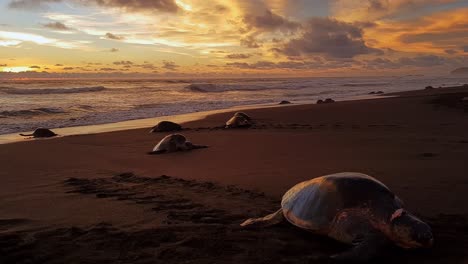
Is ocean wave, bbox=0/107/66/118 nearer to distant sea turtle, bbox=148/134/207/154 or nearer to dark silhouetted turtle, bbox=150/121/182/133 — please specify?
dark silhouetted turtle, bbox=150/121/182/133

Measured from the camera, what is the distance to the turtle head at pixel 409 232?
3018 mm

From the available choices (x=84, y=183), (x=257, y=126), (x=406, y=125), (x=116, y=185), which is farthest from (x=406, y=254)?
(x=257, y=126)

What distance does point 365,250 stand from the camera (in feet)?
9.80

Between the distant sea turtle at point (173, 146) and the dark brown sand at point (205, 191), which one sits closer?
the dark brown sand at point (205, 191)

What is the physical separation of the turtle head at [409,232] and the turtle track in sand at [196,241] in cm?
11

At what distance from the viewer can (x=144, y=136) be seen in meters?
12.1

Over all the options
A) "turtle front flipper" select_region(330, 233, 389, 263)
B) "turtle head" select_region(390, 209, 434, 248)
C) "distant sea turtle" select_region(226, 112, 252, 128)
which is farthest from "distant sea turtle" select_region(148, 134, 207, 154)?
"turtle head" select_region(390, 209, 434, 248)

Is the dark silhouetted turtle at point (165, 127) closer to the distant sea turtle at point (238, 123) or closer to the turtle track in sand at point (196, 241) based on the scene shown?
the distant sea turtle at point (238, 123)

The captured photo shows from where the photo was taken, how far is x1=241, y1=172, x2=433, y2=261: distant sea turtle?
3.03 metres

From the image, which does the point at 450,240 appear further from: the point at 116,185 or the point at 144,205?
the point at 116,185

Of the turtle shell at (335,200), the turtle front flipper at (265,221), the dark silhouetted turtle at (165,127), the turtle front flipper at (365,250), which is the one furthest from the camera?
the dark silhouetted turtle at (165,127)

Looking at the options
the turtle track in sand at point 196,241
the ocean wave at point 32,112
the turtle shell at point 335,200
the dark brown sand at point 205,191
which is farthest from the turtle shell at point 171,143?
the ocean wave at point 32,112

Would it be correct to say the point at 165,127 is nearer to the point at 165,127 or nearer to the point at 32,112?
the point at 165,127

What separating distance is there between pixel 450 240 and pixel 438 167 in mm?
→ 2976
